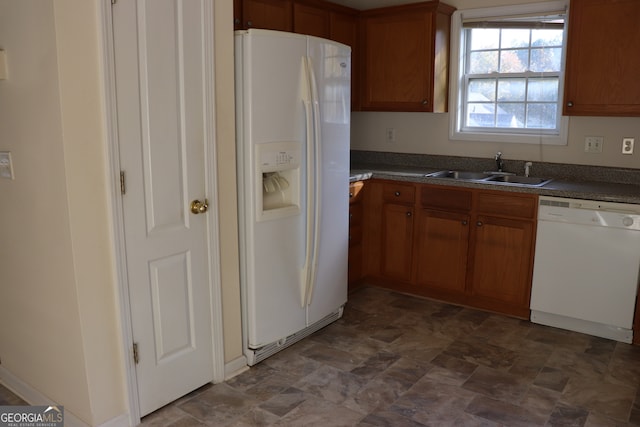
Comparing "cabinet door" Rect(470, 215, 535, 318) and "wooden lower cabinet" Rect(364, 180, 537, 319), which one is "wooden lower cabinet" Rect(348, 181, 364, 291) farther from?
"cabinet door" Rect(470, 215, 535, 318)

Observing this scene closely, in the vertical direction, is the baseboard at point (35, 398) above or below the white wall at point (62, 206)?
below

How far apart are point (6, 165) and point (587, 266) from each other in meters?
3.12

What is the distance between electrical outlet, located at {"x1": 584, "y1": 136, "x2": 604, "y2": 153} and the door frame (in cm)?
256

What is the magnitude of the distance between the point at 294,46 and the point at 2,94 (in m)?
1.36

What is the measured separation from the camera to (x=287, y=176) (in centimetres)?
297

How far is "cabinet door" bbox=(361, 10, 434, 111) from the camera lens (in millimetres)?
3949

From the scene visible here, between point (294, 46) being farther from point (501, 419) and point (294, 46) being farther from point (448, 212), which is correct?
point (501, 419)

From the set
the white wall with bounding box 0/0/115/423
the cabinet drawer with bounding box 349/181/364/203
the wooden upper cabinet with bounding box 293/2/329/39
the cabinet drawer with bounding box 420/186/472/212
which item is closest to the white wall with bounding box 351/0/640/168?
the cabinet drawer with bounding box 420/186/472/212

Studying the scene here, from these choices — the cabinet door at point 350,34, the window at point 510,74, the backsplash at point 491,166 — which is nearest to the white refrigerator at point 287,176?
the cabinet door at point 350,34

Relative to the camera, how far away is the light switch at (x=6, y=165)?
7.68 feet

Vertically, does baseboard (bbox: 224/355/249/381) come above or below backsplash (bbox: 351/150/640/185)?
below

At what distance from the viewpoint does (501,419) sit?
241 centimetres

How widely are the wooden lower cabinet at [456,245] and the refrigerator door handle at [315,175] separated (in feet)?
3.28

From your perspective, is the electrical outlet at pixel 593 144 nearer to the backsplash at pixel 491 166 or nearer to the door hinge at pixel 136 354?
the backsplash at pixel 491 166
